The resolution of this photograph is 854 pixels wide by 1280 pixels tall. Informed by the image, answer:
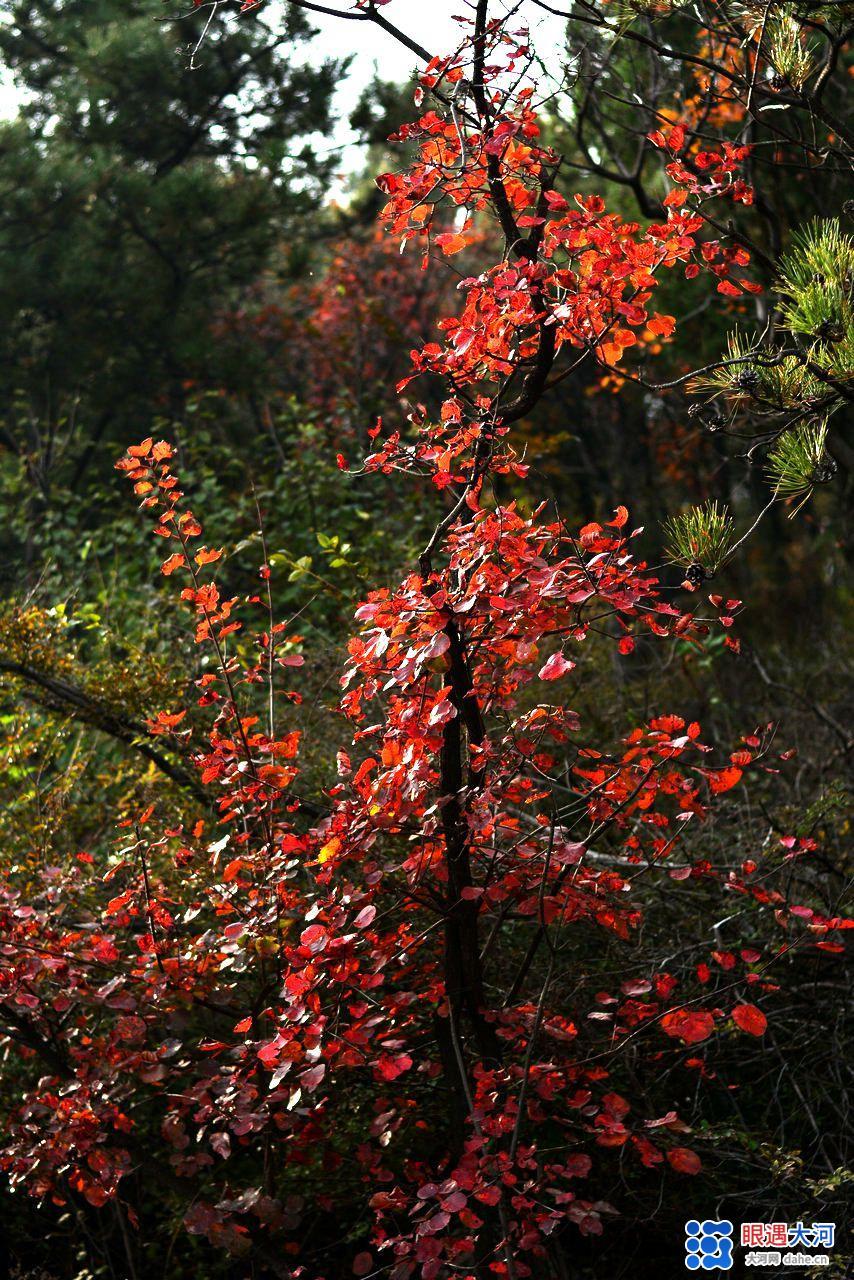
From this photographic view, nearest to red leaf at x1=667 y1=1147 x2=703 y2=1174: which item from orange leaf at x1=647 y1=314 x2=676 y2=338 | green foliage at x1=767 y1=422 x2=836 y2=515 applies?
green foliage at x1=767 y1=422 x2=836 y2=515

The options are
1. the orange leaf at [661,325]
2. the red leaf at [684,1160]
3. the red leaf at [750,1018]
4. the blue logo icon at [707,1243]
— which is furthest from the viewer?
the blue logo icon at [707,1243]

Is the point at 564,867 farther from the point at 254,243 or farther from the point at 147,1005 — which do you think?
the point at 254,243

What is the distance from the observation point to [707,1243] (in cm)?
306

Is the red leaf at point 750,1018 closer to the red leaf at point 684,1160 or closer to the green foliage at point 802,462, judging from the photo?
the red leaf at point 684,1160

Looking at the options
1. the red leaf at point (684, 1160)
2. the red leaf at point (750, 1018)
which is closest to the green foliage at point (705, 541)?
the red leaf at point (750, 1018)

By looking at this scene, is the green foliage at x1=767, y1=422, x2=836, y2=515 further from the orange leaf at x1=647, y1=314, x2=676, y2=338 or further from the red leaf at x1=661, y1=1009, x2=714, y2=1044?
the red leaf at x1=661, y1=1009, x2=714, y2=1044

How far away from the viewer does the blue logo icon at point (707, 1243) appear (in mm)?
3043

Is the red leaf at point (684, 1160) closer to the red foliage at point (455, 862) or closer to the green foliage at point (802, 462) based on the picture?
the red foliage at point (455, 862)

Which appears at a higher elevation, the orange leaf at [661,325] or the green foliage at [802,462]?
the orange leaf at [661,325]

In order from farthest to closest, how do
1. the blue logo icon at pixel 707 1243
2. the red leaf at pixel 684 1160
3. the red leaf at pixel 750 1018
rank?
the blue logo icon at pixel 707 1243, the red leaf at pixel 684 1160, the red leaf at pixel 750 1018

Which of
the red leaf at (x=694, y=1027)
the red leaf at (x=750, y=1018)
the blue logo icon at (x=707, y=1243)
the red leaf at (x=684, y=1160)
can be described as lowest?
the blue logo icon at (x=707, y=1243)

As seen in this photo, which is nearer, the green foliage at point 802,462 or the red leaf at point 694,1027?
the red leaf at point 694,1027

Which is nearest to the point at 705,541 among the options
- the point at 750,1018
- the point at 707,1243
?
the point at 750,1018

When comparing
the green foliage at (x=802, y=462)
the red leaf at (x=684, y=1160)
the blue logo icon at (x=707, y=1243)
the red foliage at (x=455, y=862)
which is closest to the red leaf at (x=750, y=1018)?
the red foliage at (x=455, y=862)
